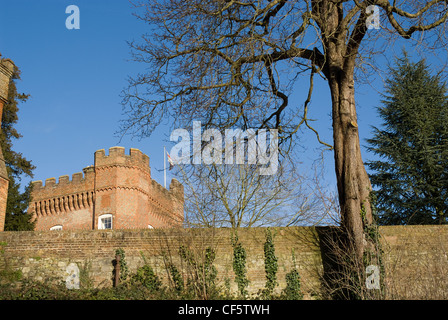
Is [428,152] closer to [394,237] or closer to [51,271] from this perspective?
[394,237]

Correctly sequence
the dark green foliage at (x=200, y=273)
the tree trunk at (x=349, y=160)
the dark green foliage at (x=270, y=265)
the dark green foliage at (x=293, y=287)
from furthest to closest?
→ the dark green foliage at (x=270, y=265) → the dark green foliage at (x=293, y=287) → the dark green foliage at (x=200, y=273) → the tree trunk at (x=349, y=160)

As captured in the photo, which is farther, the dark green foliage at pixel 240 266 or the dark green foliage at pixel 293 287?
the dark green foliage at pixel 240 266

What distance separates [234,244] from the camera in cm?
1377

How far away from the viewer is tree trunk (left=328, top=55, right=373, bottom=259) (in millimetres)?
12008

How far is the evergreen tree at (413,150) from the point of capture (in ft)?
76.8

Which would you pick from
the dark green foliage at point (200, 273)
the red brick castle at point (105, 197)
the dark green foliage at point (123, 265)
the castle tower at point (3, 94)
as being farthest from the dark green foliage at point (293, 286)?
the red brick castle at point (105, 197)

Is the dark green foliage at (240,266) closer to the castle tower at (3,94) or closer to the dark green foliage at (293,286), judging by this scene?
the dark green foliage at (293,286)

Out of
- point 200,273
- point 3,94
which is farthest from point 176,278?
point 3,94

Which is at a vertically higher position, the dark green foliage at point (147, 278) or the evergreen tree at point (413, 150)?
the evergreen tree at point (413, 150)

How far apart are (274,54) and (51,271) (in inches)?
325

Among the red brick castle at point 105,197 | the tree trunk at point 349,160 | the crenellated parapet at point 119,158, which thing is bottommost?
the tree trunk at point 349,160

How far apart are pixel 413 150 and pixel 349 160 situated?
13.3 m

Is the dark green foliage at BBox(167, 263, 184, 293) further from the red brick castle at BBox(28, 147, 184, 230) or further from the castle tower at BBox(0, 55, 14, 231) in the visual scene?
the red brick castle at BBox(28, 147, 184, 230)
